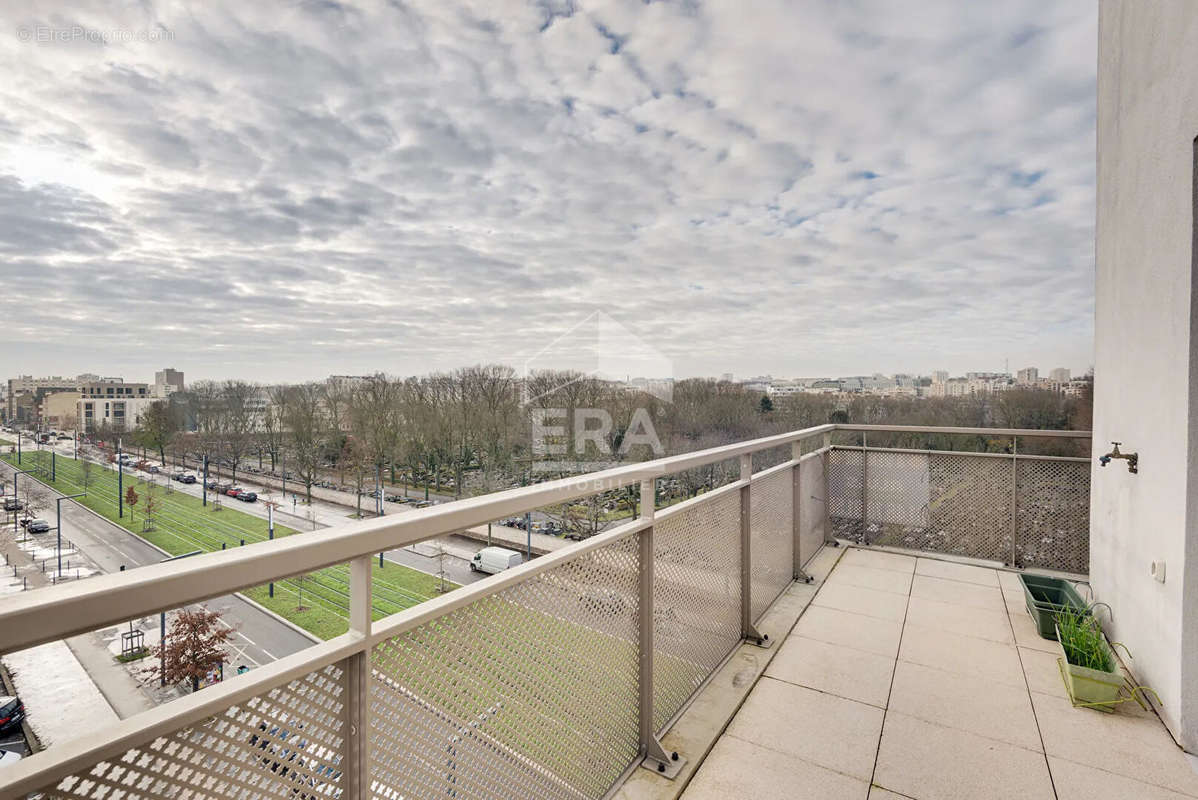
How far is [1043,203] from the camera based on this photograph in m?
9.44

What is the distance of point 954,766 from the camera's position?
2029mm

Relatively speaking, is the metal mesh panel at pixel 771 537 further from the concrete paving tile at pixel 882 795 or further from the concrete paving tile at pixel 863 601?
the concrete paving tile at pixel 882 795

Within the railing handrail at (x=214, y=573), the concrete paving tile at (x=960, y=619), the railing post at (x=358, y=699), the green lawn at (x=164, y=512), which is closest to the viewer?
the railing handrail at (x=214, y=573)

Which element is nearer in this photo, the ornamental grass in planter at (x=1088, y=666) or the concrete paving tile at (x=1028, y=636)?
the ornamental grass in planter at (x=1088, y=666)

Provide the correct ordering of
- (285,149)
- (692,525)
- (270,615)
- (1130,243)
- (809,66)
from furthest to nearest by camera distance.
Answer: (285,149), (809,66), (270,615), (1130,243), (692,525)

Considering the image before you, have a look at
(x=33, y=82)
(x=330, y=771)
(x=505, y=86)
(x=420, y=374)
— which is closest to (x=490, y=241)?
(x=420, y=374)

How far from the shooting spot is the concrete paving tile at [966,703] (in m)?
2.24

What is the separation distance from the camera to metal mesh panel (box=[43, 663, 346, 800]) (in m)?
0.70

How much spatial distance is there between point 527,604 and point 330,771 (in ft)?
1.93

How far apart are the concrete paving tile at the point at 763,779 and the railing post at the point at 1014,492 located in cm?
331

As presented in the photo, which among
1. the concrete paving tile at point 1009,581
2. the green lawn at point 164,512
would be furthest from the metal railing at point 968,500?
the green lawn at point 164,512

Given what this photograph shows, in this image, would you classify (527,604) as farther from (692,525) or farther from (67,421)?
(67,421)

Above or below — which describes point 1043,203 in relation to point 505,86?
below

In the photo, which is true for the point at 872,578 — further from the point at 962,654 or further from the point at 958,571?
the point at 962,654
